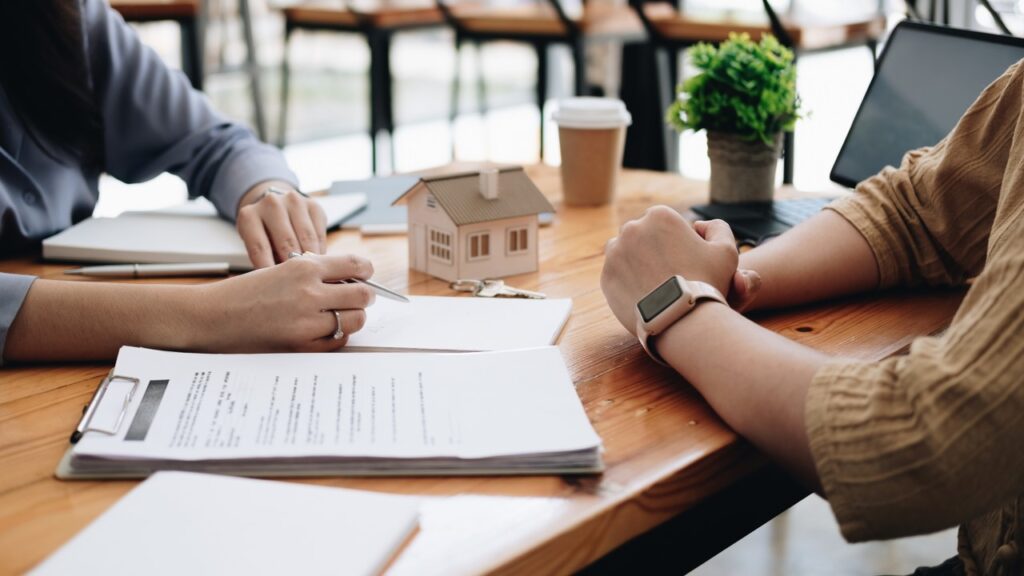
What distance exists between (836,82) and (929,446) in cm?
457

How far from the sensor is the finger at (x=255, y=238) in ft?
4.11

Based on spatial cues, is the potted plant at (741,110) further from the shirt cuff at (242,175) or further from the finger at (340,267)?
the finger at (340,267)

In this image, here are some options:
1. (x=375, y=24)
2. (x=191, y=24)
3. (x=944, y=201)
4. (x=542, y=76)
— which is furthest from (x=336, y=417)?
(x=542, y=76)

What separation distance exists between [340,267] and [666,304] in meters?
0.33

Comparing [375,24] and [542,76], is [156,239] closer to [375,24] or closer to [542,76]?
[375,24]

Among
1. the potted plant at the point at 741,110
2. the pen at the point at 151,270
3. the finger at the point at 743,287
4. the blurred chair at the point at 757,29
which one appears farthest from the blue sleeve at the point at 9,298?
the blurred chair at the point at 757,29

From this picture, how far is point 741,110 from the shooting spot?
1.54 meters

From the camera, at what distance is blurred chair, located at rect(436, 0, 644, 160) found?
3.91m

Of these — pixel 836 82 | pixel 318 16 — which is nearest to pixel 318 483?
pixel 318 16

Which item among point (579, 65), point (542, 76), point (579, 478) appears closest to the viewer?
point (579, 478)

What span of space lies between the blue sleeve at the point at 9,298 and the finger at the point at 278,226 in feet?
1.08

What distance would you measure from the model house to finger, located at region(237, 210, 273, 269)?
0.58 feet

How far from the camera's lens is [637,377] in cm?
98

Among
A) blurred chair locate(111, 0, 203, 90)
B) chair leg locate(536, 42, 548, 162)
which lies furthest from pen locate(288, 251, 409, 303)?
chair leg locate(536, 42, 548, 162)
